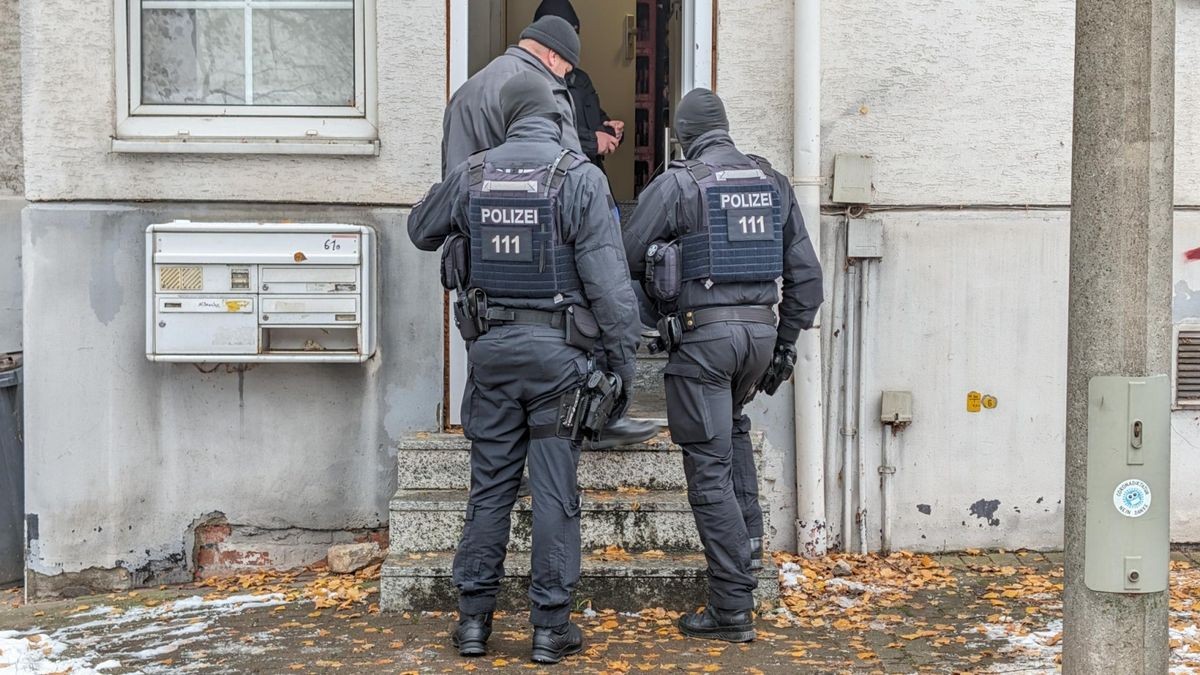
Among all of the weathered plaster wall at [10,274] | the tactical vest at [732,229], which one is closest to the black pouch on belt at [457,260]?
the tactical vest at [732,229]

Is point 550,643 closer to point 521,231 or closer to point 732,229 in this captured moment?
point 521,231

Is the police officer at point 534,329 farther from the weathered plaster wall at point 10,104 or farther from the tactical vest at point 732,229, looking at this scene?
the weathered plaster wall at point 10,104

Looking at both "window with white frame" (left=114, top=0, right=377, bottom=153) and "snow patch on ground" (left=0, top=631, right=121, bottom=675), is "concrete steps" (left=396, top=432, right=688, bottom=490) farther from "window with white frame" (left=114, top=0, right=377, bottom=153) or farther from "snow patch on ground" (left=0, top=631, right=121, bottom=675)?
"window with white frame" (left=114, top=0, right=377, bottom=153)

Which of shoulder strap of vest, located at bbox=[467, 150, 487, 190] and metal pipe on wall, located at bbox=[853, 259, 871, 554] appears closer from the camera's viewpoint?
shoulder strap of vest, located at bbox=[467, 150, 487, 190]

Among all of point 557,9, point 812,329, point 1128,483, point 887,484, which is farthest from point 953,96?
point 1128,483

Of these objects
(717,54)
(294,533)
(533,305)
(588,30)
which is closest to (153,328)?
(294,533)

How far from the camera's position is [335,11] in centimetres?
688

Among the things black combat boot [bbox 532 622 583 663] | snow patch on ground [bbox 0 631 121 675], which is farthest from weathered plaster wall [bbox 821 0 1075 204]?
snow patch on ground [bbox 0 631 121 675]

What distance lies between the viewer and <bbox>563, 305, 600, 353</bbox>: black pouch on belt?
512 cm

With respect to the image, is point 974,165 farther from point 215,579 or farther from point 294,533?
point 215,579

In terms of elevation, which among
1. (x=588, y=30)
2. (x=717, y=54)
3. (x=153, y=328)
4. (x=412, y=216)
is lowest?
(x=153, y=328)

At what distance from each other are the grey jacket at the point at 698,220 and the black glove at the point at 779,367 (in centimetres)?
14

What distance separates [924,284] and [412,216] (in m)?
2.85

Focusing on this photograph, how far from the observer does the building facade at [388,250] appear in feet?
21.9
